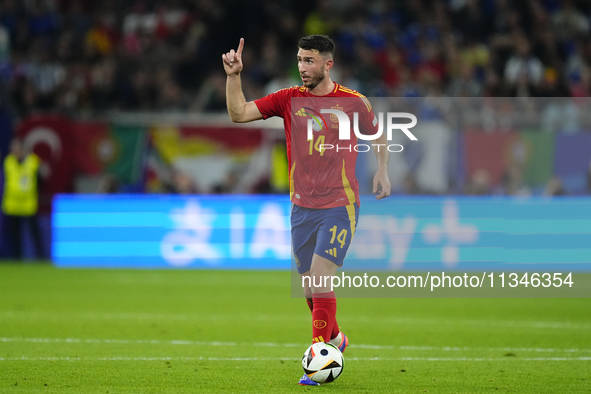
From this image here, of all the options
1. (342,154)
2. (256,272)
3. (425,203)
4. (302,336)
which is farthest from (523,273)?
(342,154)

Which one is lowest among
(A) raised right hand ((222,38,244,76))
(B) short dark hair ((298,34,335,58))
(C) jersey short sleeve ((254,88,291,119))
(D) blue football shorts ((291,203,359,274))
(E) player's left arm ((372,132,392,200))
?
(D) blue football shorts ((291,203,359,274))

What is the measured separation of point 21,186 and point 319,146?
10.3 meters

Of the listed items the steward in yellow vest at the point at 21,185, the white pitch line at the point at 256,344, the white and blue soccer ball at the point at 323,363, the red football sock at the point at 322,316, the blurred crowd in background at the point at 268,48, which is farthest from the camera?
the blurred crowd in background at the point at 268,48

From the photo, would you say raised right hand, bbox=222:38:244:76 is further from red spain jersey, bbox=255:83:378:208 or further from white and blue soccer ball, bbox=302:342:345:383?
white and blue soccer ball, bbox=302:342:345:383

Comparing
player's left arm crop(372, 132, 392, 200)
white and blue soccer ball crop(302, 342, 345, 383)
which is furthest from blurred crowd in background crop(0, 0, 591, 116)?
white and blue soccer ball crop(302, 342, 345, 383)

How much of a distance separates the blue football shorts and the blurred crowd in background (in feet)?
33.6

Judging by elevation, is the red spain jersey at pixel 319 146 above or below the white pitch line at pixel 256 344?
above

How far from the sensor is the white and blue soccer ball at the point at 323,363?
565 centimetres

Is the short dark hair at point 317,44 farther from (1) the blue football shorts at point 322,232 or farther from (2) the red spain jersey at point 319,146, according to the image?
(1) the blue football shorts at point 322,232

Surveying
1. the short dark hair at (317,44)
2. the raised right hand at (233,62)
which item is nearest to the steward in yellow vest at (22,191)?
the raised right hand at (233,62)

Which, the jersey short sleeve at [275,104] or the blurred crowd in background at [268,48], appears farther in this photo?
the blurred crowd in background at [268,48]

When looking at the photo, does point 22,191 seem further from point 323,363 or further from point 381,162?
point 323,363

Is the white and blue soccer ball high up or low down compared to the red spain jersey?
down

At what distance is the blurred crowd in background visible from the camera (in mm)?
16594
